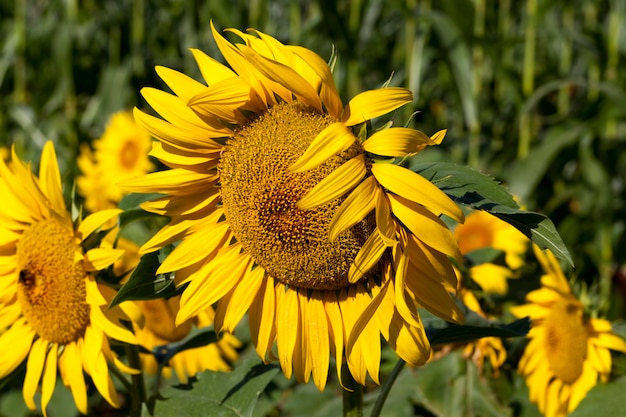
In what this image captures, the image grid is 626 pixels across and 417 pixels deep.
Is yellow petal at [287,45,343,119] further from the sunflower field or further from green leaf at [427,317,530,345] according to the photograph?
green leaf at [427,317,530,345]

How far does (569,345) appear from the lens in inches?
83.6

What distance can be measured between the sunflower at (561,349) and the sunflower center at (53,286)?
3.64 ft

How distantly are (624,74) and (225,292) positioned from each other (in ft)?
11.4

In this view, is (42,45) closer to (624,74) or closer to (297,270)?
(624,74)

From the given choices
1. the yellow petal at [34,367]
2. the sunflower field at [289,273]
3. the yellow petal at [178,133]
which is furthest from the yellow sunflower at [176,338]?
the yellow petal at [178,133]

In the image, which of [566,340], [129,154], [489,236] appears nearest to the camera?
[566,340]

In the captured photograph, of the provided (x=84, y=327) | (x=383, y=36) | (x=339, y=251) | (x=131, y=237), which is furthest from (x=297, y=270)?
(x=383, y=36)

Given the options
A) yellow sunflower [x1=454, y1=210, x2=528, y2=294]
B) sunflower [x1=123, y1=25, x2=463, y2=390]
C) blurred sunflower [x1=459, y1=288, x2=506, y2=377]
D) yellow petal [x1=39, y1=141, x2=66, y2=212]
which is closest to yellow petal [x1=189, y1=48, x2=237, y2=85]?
sunflower [x1=123, y1=25, x2=463, y2=390]

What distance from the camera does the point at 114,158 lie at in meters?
4.84

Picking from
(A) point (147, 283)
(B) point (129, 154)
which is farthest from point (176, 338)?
(B) point (129, 154)

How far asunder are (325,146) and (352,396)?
1.62 feet

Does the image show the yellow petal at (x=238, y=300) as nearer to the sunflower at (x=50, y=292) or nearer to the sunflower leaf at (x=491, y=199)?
the sunflower at (x=50, y=292)

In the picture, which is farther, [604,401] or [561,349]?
[561,349]

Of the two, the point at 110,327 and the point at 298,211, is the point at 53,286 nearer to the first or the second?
the point at 110,327
